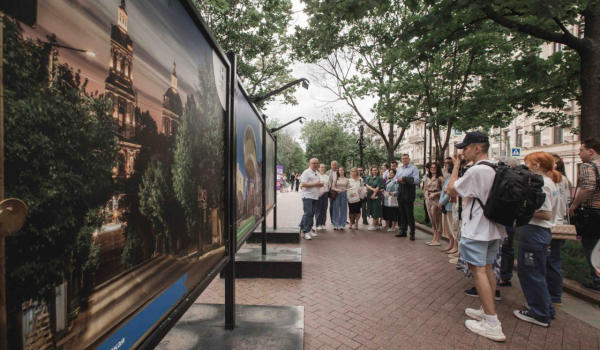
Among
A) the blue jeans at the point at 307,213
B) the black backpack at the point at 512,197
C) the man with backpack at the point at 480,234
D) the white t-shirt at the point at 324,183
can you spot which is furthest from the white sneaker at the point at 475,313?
the white t-shirt at the point at 324,183

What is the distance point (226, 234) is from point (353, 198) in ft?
26.2

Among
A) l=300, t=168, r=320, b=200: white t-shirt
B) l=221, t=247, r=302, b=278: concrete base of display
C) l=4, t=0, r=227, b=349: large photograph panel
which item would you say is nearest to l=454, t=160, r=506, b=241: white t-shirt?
l=221, t=247, r=302, b=278: concrete base of display

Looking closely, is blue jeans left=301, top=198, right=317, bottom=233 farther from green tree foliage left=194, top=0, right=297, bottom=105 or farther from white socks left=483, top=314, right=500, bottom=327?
green tree foliage left=194, top=0, right=297, bottom=105

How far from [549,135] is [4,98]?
42.9 meters

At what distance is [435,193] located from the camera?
25.3 ft

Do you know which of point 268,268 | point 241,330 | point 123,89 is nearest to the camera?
point 123,89

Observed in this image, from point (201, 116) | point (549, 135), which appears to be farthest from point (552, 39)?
point (549, 135)

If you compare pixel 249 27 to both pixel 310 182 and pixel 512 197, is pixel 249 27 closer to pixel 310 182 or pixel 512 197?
pixel 310 182

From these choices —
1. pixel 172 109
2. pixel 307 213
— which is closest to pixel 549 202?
pixel 172 109

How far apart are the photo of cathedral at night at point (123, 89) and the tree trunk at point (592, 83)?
8.26 m

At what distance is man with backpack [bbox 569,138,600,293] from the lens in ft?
14.9

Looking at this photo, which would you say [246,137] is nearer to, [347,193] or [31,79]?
[31,79]

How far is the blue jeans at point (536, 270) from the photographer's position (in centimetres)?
373

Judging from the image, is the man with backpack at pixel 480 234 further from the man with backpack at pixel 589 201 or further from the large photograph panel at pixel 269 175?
the large photograph panel at pixel 269 175
